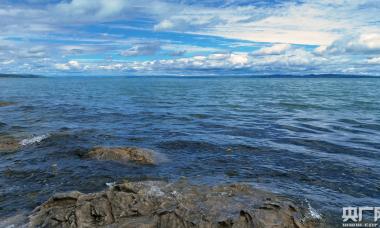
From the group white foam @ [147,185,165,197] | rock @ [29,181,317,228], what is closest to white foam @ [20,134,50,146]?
rock @ [29,181,317,228]

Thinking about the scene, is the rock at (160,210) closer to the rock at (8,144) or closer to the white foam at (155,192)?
the white foam at (155,192)

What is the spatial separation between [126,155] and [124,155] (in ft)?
0.35

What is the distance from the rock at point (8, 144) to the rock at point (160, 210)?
10.9 metres

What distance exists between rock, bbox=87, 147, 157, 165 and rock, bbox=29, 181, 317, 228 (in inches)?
221

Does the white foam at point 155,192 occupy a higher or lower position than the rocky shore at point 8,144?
lower

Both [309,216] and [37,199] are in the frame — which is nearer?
[309,216]

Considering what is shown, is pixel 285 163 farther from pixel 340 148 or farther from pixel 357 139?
pixel 357 139

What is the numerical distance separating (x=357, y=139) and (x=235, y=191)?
49.9 ft

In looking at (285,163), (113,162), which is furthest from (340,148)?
(113,162)

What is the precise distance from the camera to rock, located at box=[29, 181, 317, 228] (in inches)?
382

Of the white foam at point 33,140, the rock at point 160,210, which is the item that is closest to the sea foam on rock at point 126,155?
the white foam at point 33,140

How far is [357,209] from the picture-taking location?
40.2 feet

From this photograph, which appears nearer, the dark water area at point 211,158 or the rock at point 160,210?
the rock at point 160,210

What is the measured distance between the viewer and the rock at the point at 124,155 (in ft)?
59.2
